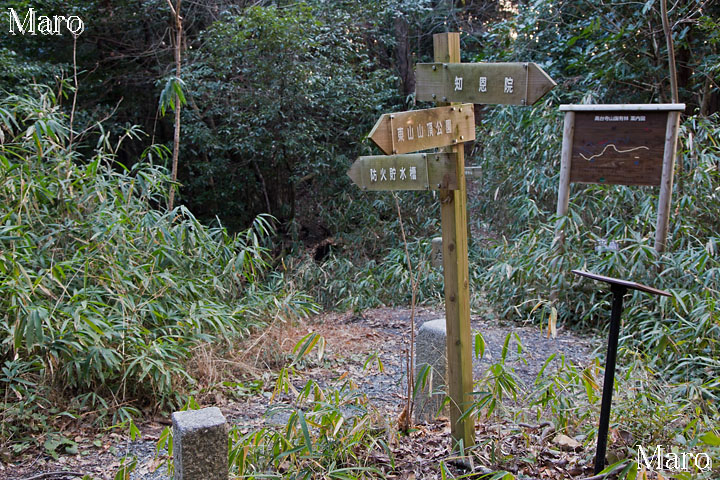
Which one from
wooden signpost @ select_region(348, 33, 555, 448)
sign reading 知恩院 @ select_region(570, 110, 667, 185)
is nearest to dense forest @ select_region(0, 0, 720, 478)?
wooden signpost @ select_region(348, 33, 555, 448)

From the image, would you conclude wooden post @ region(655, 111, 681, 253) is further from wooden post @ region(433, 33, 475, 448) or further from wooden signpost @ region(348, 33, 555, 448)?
wooden post @ region(433, 33, 475, 448)

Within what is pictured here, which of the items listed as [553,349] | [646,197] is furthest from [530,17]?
[553,349]

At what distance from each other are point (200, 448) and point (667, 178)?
4.12m

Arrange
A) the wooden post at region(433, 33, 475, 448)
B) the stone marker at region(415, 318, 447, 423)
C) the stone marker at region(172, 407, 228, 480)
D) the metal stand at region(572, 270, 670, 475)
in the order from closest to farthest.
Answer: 1. the stone marker at region(172, 407, 228, 480)
2. the metal stand at region(572, 270, 670, 475)
3. the wooden post at region(433, 33, 475, 448)
4. the stone marker at region(415, 318, 447, 423)

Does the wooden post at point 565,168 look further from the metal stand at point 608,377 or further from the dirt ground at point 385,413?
the metal stand at point 608,377

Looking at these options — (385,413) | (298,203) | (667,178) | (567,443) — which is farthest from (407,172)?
(298,203)

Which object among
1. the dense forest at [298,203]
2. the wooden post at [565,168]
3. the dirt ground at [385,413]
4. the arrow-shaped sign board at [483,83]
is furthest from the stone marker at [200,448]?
the wooden post at [565,168]

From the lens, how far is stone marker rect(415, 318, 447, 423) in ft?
10.3

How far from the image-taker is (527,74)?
2.36m

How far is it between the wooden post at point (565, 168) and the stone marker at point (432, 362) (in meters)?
2.52

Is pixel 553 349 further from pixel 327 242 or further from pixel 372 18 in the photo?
pixel 372 18

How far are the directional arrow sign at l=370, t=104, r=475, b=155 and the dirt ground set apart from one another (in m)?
0.97

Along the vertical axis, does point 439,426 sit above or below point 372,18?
below

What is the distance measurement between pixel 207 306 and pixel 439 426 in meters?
1.90
